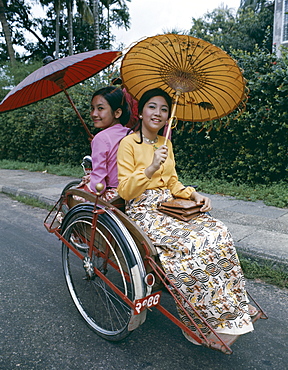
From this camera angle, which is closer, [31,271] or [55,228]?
[55,228]

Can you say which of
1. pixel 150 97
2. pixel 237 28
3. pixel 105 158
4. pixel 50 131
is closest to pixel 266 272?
pixel 105 158

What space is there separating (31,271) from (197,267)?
2.11m

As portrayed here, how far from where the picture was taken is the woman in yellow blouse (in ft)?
6.35

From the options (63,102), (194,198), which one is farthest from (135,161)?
(63,102)

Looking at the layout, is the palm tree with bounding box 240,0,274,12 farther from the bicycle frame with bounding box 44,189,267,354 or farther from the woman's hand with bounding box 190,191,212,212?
the bicycle frame with bounding box 44,189,267,354

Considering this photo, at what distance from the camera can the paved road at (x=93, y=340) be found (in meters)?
2.08

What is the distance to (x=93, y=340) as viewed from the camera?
2.32m

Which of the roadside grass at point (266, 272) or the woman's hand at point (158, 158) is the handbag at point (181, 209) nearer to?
the woman's hand at point (158, 158)

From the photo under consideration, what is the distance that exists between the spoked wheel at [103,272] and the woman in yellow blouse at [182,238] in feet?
0.70

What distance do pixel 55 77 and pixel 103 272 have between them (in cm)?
185

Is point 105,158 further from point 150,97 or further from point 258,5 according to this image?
point 258,5

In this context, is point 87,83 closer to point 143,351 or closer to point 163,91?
point 163,91

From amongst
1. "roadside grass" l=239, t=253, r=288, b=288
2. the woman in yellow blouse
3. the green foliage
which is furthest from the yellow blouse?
the green foliage

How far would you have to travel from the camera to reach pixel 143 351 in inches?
86.6
